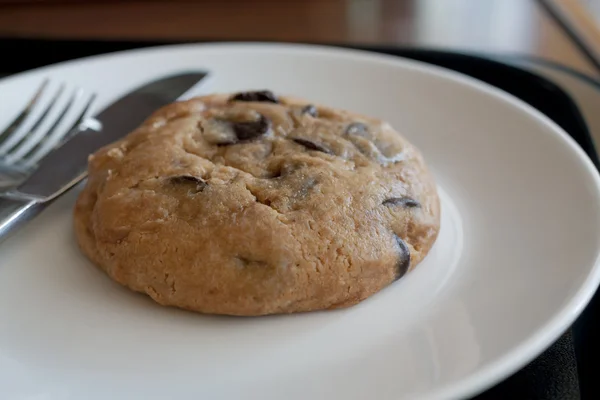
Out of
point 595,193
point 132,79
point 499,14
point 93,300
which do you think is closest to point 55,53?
point 132,79

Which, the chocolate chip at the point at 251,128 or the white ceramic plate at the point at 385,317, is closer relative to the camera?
the white ceramic plate at the point at 385,317

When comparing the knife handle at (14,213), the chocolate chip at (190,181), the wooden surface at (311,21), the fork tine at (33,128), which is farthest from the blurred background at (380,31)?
the chocolate chip at (190,181)

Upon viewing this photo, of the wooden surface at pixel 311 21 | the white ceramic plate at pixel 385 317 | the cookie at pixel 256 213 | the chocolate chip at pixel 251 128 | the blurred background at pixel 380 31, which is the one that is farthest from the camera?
the wooden surface at pixel 311 21

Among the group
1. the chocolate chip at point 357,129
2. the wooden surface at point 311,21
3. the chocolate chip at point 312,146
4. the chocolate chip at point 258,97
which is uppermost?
the chocolate chip at point 258,97

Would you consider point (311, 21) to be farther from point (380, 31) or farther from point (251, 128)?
point (251, 128)

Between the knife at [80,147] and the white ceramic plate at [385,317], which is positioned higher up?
the knife at [80,147]

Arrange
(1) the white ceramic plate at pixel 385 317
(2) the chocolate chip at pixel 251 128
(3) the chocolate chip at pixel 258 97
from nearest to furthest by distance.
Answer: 1. (1) the white ceramic plate at pixel 385 317
2. (2) the chocolate chip at pixel 251 128
3. (3) the chocolate chip at pixel 258 97

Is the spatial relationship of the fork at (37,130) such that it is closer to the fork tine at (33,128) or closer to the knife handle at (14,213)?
the fork tine at (33,128)
